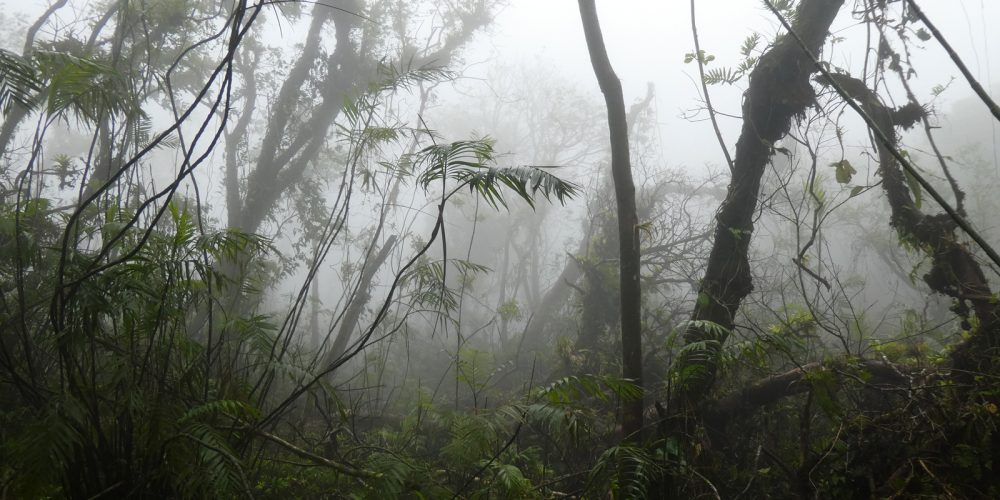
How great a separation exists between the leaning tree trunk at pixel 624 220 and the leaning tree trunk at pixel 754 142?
0.67 m

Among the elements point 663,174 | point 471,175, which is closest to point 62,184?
point 471,175

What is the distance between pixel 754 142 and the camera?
3598mm

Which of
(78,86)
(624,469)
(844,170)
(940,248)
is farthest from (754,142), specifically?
(78,86)

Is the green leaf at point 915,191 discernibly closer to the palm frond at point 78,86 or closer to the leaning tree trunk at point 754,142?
the leaning tree trunk at point 754,142

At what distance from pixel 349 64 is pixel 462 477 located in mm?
9615

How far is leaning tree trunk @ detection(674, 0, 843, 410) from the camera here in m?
3.45

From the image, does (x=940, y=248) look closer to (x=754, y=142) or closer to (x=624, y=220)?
(x=754, y=142)

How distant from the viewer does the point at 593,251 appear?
848 cm

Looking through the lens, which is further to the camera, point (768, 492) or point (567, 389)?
point (768, 492)

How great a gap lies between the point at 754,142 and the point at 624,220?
55.1 inches

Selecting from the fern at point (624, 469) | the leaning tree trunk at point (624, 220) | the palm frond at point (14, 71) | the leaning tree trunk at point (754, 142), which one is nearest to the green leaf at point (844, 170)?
the leaning tree trunk at point (754, 142)

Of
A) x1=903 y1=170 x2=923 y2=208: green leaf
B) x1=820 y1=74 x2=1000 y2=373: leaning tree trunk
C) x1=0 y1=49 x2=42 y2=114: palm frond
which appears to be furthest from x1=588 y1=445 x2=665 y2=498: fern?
x1=0 y1=49 x2=42 y2=114: palm frond

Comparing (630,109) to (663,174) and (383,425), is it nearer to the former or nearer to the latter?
(663,174)

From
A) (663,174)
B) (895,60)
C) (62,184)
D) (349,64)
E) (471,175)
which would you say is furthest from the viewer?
(663,174)
